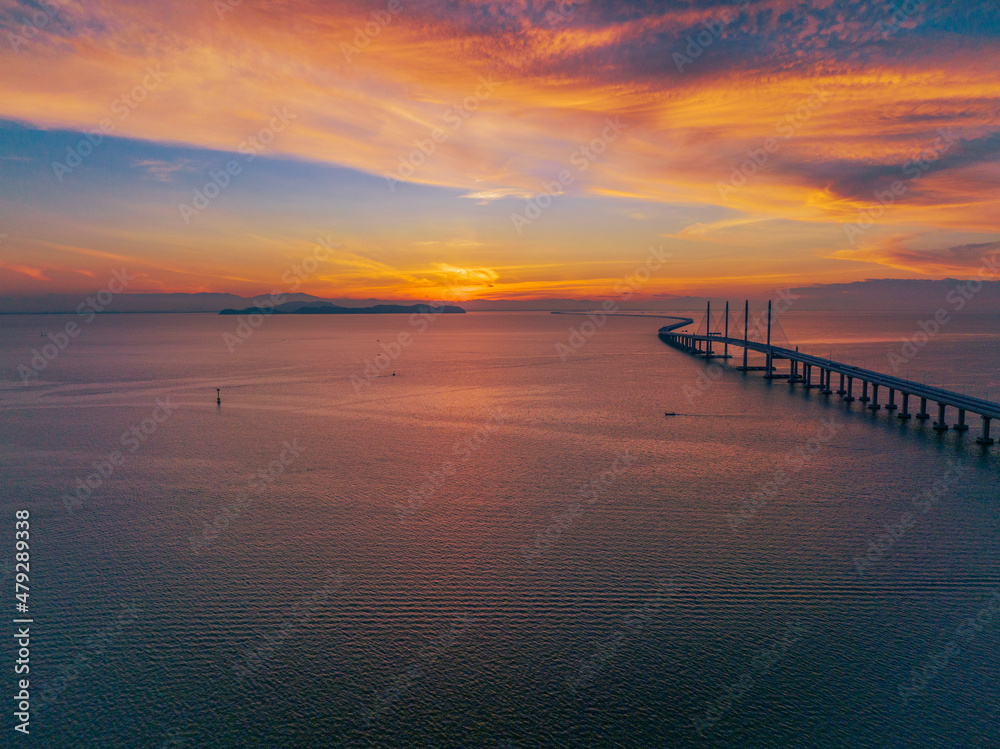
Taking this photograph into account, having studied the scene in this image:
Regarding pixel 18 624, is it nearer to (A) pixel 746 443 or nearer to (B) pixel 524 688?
(B) pixel 524 688

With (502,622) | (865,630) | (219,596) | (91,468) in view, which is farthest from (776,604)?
(91,468)

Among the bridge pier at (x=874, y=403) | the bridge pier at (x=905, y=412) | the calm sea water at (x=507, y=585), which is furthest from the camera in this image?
the bridge pier at (x=874, y=403)

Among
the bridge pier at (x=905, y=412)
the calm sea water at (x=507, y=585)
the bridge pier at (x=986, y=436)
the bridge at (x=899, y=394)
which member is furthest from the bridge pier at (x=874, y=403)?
the bridge pier at (x=986, y=436)

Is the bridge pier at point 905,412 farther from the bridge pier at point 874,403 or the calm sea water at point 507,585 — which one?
the calm sea water at point 507,585

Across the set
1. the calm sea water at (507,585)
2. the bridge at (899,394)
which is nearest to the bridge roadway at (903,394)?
the bridge at (899,394)

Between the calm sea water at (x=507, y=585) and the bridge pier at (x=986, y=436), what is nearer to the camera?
the calm sea water at (x=507, y=585)

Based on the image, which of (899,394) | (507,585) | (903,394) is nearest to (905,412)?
(903,394)

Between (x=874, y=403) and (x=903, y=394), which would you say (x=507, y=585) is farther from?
(x=874, y=403)

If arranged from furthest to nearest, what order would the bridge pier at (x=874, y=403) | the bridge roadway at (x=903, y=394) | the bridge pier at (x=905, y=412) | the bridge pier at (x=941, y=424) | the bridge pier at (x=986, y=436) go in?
1. the bridge pier at (x=874, y=403)
2. the bridge pier at (x=905, y=412)
3. the bridge pier at (x=941, y=424)
4. the bridge roadway at (x=903, y=394)
5. the bridge pier at (x=986, y=436)

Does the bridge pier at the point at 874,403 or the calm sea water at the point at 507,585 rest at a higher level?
the bridge pier at the point at 874,403
